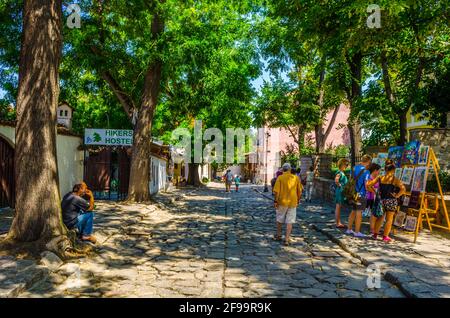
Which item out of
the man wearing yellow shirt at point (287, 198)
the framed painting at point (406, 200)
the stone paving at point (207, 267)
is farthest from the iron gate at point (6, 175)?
the framed painting at point (406, 200)

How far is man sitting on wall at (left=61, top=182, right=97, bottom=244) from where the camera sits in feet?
25.8

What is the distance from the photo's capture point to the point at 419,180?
9.26m

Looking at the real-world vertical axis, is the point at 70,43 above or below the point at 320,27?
above

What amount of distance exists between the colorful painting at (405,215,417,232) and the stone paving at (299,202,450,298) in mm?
251

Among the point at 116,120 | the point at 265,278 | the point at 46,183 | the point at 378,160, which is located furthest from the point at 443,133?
the point at 116,120

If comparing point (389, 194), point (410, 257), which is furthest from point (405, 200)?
point (410, 257)

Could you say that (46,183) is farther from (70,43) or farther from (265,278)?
(70,43)

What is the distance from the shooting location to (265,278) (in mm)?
6070

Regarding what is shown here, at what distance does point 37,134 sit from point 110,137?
10.7 m

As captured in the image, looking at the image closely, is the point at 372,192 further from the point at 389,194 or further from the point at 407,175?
the point at 407,175

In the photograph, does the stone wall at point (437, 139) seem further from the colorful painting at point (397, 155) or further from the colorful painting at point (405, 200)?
the colorful painting at point (405, 200)

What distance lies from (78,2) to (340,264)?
1330 centimetres

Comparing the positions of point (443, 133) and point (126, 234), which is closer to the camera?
point (126, 234)
